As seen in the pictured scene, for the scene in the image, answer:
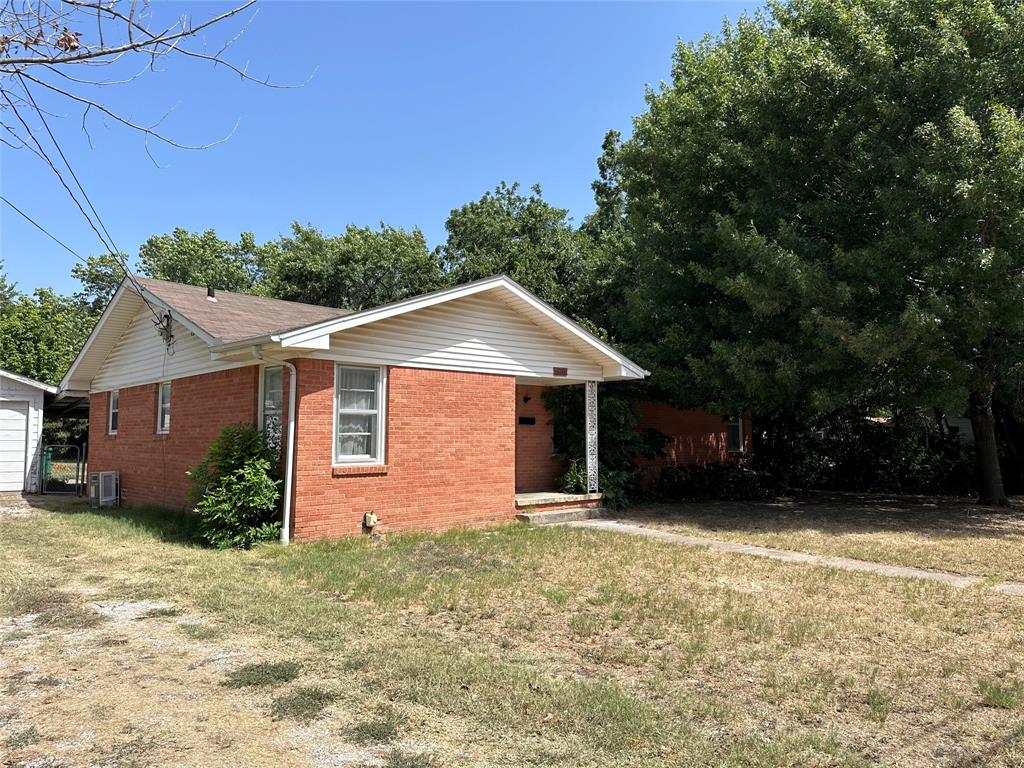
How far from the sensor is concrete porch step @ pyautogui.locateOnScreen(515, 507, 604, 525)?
42.2 ft

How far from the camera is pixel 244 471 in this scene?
9.86m

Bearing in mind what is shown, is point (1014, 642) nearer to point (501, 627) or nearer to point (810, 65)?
point (501, 627)

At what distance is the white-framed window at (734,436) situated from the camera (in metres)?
20.4

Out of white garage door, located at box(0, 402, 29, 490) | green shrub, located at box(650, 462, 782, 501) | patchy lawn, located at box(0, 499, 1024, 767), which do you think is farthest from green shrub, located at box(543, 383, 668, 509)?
white garage door, located at box(0, 402, 29, 490)

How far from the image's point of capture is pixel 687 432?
755 inches

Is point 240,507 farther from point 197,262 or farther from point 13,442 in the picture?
point 197,262

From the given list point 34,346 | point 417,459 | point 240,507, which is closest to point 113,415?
point 240,507

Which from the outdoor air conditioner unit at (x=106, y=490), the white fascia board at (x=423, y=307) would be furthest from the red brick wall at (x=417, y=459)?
the outdoor air conditioner unit at (x=106, y=490)

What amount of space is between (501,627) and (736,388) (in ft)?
32.7

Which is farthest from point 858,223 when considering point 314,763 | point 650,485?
point 314,763

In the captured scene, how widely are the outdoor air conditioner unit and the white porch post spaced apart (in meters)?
10.2

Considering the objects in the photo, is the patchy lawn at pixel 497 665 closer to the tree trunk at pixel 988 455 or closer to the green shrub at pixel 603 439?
the green shrub at pixel 603 439

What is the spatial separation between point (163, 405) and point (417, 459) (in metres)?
6.20

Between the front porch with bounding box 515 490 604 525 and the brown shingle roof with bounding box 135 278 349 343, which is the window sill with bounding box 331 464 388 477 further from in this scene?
the front porch with bounding box 515 490 604 525
